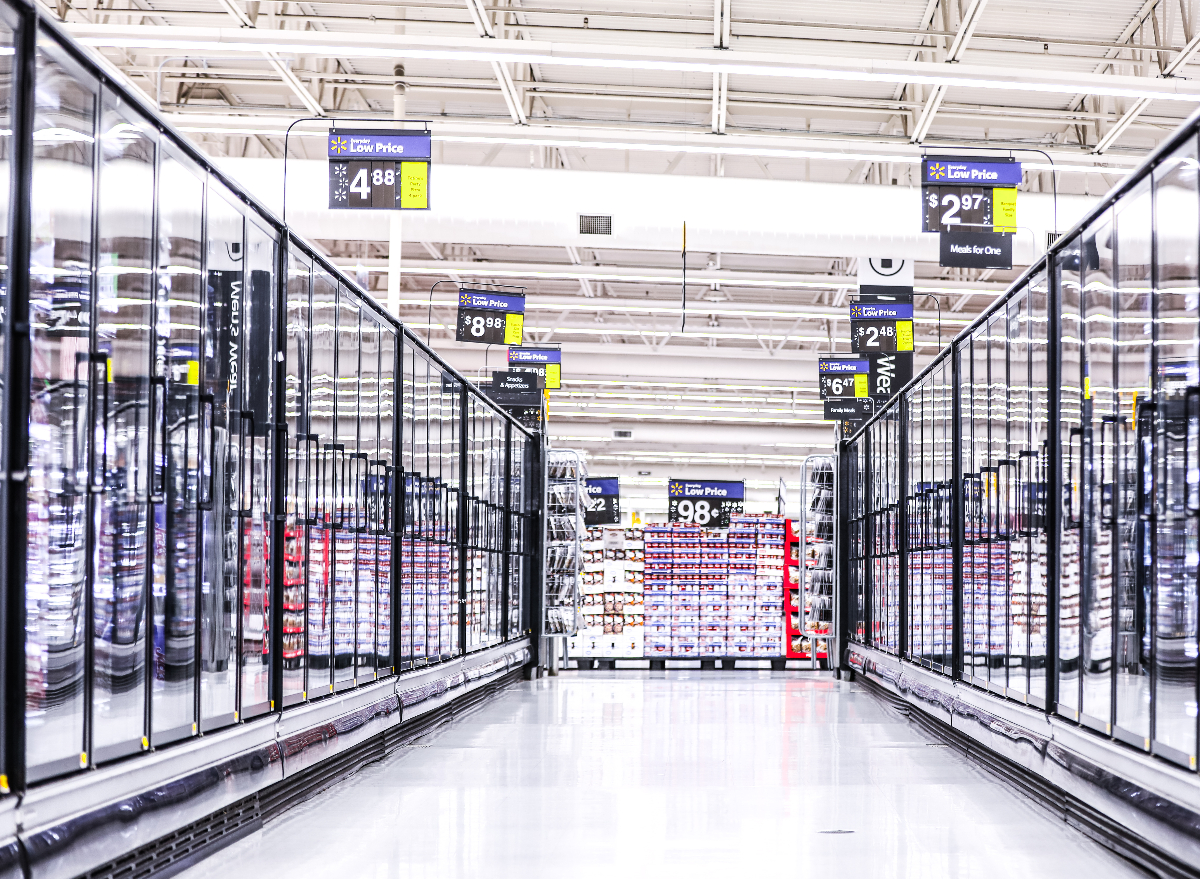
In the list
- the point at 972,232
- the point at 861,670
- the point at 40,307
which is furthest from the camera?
A: the point at 861,670

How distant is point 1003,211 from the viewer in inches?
481

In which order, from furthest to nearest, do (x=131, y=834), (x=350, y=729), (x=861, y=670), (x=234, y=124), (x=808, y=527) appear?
(x=808, y=527) → (x=861, y=670) → (x=234, y=124) → (x=350, y=729) → (x=131, y=834)

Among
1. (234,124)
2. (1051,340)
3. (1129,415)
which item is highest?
(234,124)

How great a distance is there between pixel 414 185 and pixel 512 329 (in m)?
5.49

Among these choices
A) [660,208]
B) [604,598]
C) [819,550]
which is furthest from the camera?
[604,598]

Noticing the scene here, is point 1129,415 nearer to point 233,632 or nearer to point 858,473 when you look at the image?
point 233,632

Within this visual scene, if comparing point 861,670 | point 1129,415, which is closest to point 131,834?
point 1129,415

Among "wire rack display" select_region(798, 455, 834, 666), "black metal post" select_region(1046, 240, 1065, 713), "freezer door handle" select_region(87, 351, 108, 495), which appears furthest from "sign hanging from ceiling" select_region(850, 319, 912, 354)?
"freezer door handle" select_region(87, 351, 108, 495)

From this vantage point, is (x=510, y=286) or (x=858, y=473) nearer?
(x=858, y=473)

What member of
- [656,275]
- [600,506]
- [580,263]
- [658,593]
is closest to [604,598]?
[600,506]

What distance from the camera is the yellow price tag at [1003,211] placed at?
12195 mm

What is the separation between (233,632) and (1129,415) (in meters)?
4.05

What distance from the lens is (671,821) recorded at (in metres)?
6.55

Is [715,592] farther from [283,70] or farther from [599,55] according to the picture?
[599,55]
